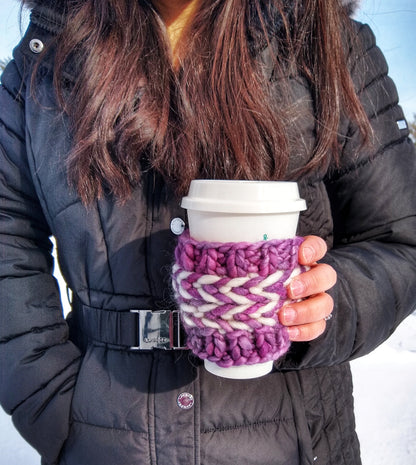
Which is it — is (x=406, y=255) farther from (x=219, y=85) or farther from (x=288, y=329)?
(x=219, y=85)

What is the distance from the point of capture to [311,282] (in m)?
0.52

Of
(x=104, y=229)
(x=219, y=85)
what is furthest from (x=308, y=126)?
(x=104, y=229)

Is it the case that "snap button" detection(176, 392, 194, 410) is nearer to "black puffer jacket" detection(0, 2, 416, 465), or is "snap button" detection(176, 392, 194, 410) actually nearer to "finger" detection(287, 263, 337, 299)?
"black puffer jacket" detection(0, 2, 416, 465)

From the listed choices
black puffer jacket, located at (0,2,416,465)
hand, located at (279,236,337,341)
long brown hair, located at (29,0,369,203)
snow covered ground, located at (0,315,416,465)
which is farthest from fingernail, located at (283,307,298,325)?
snow covered ground, located at (0,315,416,465)

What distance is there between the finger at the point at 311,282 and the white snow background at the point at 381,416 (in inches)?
53.0

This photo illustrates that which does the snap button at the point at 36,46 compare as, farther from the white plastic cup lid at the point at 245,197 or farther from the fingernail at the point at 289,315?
the fingernail at the point at 289,315

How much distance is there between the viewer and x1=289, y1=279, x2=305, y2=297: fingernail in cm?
50

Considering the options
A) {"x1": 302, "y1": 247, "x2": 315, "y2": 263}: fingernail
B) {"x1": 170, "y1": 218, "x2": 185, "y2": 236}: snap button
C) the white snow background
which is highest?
{"x1": 170, "y1": 218, "x2": 185, "y2": 236}: snap button

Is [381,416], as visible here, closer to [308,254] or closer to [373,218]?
[373,218]

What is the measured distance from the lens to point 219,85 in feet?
Result: 2.08

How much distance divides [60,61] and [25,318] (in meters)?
0.54

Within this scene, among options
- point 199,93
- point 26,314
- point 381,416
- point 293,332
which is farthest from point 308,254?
point 381,416

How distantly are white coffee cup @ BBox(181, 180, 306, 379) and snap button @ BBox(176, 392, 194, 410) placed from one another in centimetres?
18

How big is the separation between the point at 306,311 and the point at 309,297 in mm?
30
